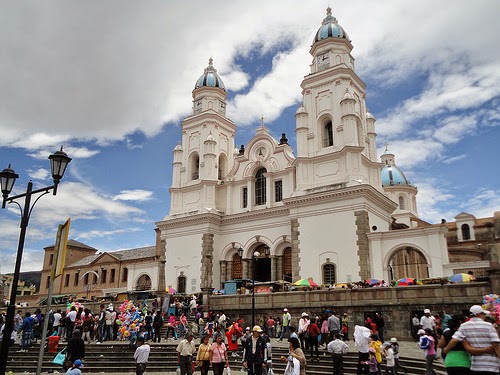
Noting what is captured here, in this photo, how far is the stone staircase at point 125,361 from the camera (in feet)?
50.5

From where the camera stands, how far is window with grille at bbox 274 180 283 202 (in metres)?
34.3

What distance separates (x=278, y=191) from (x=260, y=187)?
69.9 inches


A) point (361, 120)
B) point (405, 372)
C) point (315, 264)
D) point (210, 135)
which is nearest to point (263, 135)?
point (210, 135)

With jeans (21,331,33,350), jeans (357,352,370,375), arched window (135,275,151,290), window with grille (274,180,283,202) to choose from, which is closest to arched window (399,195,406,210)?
window with grille (274,180,283,202)

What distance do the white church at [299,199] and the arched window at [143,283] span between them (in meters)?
3.68

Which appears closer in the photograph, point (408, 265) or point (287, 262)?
point (287, 262)

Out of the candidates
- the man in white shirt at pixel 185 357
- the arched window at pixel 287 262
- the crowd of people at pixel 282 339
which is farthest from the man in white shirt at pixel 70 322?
the arched window at pixel 287 262

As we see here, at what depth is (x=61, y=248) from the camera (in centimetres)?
990

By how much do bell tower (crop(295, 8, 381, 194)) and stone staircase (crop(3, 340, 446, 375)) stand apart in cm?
1539

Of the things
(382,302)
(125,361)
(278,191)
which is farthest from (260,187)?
(125,361)

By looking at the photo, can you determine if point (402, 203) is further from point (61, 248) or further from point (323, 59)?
point (61, 248)

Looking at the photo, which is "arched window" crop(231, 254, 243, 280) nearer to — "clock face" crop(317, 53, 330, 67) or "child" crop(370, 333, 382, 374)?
"clock face" crop(317, 53, 330, 67)

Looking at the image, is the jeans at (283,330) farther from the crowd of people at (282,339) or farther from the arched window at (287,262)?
the arched window at (287,262)

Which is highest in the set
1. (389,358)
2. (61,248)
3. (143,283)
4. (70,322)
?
(143,283)
